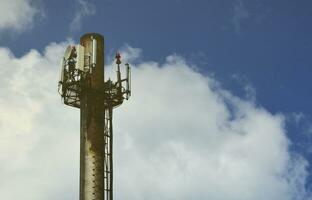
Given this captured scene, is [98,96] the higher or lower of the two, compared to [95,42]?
lower

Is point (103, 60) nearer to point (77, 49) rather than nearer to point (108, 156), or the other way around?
point (77, 49)

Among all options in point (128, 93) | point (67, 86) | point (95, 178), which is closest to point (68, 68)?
point (67, 86)

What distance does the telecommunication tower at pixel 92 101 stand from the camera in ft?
125

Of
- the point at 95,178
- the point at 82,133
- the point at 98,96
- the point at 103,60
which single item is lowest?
the point at 95,178

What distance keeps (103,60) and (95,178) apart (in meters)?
8.29

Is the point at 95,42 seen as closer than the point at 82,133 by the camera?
No

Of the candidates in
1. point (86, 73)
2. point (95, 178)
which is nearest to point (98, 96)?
point (86, 73)

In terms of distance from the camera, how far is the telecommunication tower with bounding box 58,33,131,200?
38062 millimetres

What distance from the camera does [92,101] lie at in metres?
40.1

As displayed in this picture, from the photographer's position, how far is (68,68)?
1628 inches

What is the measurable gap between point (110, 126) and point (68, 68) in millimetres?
4618

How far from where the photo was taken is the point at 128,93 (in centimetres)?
4212

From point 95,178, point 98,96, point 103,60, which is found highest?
point 103,60

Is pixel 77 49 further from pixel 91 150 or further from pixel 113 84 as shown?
pixel 91 150
